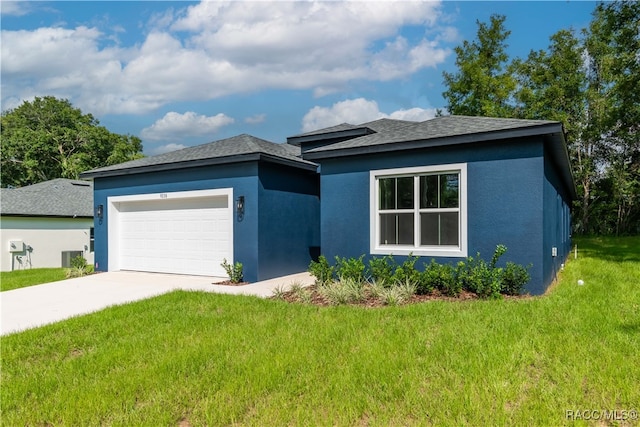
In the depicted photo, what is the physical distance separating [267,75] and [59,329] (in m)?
11.9

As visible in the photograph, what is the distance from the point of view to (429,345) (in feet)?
14.3

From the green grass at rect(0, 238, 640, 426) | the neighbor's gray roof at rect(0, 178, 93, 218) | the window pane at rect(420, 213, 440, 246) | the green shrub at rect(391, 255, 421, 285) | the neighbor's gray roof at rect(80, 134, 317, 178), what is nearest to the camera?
the green grass at rect(0, 238, 640, 426)

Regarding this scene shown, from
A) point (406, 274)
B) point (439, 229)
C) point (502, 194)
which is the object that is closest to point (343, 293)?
point (406, 274)

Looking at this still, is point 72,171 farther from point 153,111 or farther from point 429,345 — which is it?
point 429,345

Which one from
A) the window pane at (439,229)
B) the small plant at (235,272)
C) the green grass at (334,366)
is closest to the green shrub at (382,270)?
the window pane at (439,229)

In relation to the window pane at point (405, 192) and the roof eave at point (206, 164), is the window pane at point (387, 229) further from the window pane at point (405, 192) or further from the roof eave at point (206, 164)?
the roof eave at point (206, 164)

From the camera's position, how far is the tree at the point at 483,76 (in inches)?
959

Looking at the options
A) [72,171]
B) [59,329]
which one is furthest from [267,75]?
[72,171]

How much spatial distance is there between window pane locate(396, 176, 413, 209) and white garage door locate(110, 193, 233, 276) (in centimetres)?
436

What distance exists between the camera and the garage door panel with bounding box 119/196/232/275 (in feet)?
33.8

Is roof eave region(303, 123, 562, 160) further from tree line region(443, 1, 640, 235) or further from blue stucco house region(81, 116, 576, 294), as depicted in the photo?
tree line region(443, 1, 640, 235)

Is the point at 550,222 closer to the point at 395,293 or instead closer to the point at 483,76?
the point at 395,293

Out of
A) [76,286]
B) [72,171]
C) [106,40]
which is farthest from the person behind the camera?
[72,171]

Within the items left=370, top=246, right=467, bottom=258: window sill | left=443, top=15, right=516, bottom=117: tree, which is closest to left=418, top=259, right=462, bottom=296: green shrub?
left=370, top=246, right=467, bottom=258: window sill
